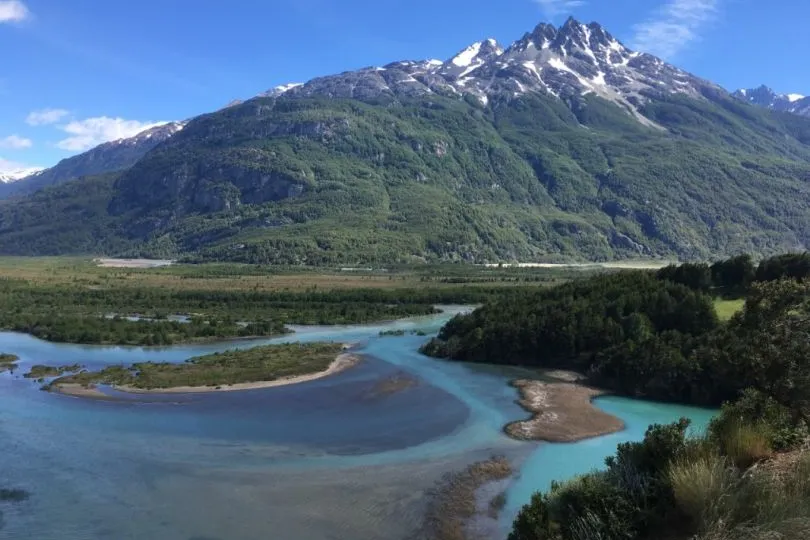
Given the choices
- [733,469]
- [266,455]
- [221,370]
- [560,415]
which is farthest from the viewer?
[221,370]

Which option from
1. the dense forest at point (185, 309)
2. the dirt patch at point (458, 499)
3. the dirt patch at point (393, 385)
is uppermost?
the dense forest at point (185, 309)

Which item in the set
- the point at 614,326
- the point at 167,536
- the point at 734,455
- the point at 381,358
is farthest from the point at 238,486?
the point at 614,326

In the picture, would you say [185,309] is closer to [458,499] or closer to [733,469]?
[458,499]

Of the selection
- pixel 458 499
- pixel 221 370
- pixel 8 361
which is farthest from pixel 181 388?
pixel 458 499

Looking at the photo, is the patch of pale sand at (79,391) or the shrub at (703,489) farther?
the patch of pale sand at (79,391)

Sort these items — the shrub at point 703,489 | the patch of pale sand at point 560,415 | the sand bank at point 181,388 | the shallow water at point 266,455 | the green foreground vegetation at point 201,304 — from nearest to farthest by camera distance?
the shrub at point 703,489, the shallow water at point 266,455, the patch of pale sand at point 560,415, the sand bank at point 181,388, the green foreground vegetation at point 201,304

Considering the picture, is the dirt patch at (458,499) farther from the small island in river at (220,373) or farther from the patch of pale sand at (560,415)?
the small island in river at (220,373)

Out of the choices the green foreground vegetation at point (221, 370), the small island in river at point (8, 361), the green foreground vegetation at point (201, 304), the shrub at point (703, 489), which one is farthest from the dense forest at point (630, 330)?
the small island in river at point (8, 361)

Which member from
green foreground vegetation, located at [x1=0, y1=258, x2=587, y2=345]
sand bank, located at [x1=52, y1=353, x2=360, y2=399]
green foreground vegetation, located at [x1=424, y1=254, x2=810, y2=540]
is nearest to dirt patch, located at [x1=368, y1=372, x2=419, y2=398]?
sand bank, located at [x1=52, y1=353, x2=360, y2=399]
